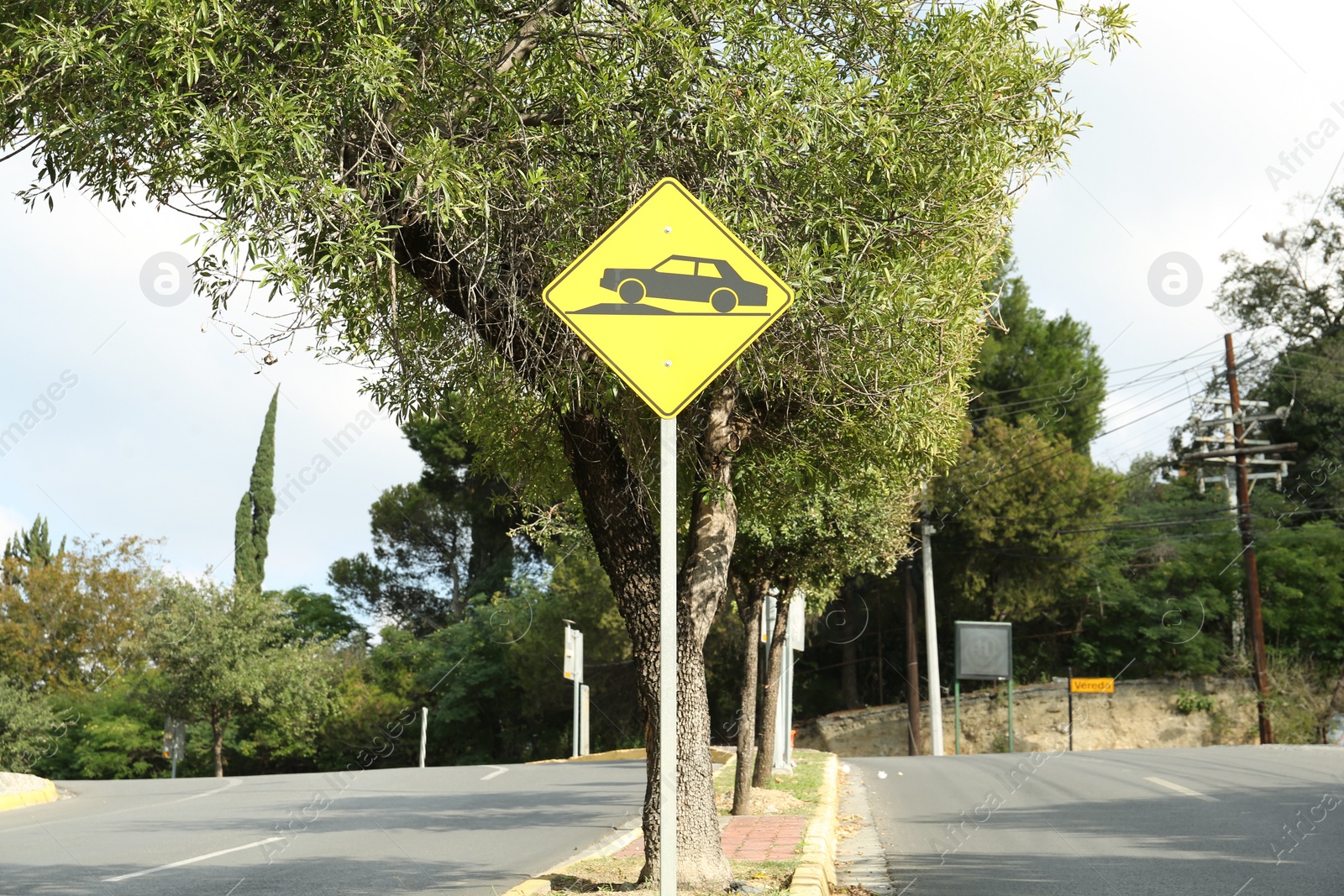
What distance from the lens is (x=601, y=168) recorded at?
6.89 m

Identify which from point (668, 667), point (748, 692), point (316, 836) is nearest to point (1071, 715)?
point (748, 692)

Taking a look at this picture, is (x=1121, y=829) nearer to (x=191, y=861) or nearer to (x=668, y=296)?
(x=191, y=861)

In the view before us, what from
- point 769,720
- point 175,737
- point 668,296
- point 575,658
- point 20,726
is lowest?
point 175,737

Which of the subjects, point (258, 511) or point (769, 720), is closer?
point (769, 720)

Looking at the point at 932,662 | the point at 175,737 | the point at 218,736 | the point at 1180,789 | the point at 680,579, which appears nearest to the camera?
the point at 680,579

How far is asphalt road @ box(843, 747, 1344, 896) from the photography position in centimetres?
834

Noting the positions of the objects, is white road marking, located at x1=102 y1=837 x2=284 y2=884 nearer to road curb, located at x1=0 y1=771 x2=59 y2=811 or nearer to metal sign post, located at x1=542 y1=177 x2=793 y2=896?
metal sign post, located at x1=542 y1=177 x2=793 y2=896

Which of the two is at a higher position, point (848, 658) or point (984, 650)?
point (984, 650)

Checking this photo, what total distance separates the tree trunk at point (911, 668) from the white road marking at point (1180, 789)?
68.7ft

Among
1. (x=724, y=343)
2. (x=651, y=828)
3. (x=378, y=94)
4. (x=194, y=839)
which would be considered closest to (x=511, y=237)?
(x=378, y=94)

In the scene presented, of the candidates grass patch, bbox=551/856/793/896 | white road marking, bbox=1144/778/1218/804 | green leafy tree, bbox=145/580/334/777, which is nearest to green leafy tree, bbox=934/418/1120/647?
white road marking, bbox=1144/778/1218/804

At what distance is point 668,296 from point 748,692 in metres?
9.36

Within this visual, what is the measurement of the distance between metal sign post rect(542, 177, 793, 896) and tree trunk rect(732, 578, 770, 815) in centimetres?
761

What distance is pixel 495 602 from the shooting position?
139 feet
